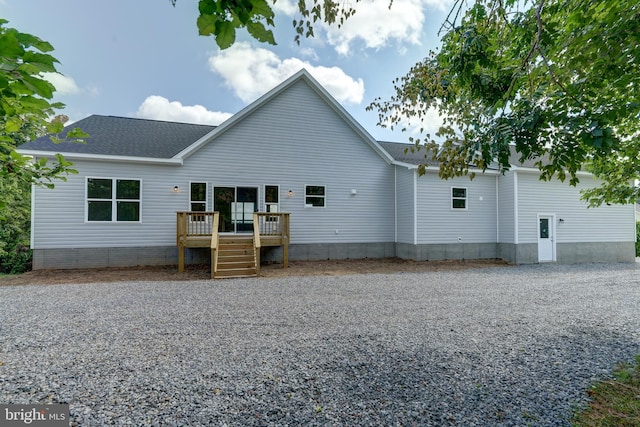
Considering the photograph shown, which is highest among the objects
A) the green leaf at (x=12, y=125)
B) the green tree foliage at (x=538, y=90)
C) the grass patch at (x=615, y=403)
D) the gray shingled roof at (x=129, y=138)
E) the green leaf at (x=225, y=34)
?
the gray shingled roof at (x=129, y=138)

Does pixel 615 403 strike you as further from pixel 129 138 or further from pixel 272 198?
pixel 129 138

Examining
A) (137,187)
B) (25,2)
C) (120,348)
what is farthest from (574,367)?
(137,187)

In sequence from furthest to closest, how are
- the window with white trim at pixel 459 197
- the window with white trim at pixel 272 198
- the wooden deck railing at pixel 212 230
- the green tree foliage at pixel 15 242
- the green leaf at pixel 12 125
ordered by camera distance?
the window with white trim at pixel 459 197 → the green tree foliage at pixel 15 242 → the window with white trim at pixel 272 198 → the wooden deck railing at pixel 212 230 → the green leaf at pixel 12 125

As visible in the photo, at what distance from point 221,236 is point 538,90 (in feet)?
32.6

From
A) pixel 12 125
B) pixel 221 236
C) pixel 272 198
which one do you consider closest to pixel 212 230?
pixel 221 236

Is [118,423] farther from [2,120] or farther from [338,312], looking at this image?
[338,312]

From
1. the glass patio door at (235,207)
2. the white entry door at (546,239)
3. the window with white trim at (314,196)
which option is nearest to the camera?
the glass patio door at (235,207)

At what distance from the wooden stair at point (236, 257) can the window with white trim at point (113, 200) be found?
318 centimetres

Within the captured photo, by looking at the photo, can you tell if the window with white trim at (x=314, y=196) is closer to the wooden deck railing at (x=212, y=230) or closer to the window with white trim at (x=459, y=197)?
the wooden deck railing at (x=212, y=230)

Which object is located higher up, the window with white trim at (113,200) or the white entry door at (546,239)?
the window with white trim at (113,200)

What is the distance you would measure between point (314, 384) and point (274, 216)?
8.58 meters

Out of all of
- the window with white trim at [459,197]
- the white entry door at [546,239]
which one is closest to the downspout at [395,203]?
the window with white trim at [459,197]

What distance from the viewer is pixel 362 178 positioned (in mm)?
13242

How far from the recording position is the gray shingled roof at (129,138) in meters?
10.3
